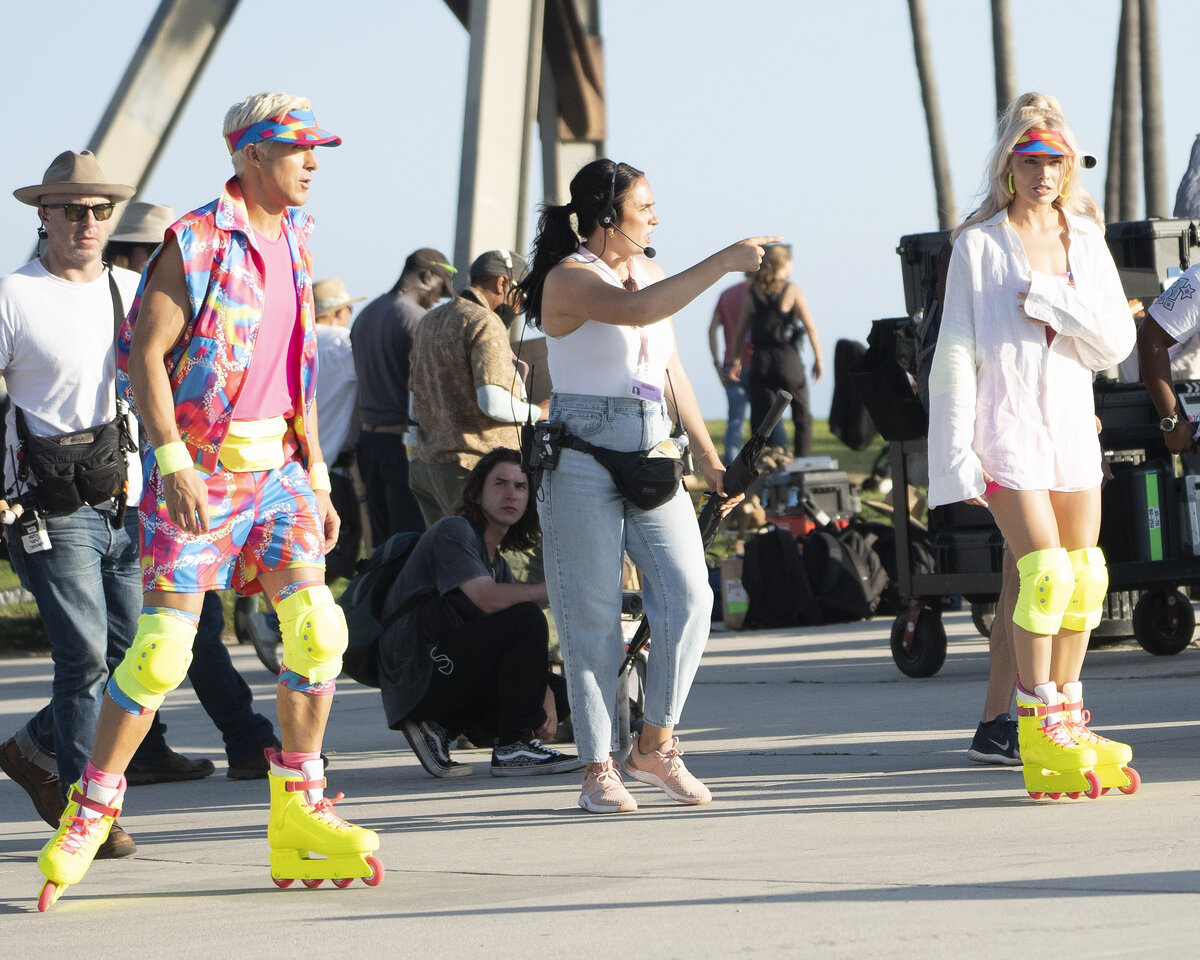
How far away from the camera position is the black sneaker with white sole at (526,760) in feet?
21.1

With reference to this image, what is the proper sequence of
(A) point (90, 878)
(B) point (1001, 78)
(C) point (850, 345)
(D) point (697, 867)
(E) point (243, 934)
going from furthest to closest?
1. (B) point (1001, 78)
2. (C) point (850, 345)
3. (A) point (90, 878)
4. (D) point (697, 867)
5. (E) point (243, 934)

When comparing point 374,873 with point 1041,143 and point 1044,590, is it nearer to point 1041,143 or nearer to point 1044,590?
point 1044,590

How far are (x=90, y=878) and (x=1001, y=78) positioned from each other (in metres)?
14.8

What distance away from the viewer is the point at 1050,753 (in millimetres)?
5117

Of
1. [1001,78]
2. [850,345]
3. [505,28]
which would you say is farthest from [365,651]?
[1001,78]

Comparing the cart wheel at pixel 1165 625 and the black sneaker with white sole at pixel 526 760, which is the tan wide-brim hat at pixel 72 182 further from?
the cart wheel at pixel 1165 625

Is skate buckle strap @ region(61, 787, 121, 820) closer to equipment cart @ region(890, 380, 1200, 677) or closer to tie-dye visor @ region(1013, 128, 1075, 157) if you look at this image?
tie-dye visor @ region(1013, 128, 1075, 157)

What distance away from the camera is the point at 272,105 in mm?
4523

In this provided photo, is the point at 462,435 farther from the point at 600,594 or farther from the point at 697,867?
the point at 697,867

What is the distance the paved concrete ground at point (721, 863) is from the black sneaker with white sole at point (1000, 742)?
0.06 m

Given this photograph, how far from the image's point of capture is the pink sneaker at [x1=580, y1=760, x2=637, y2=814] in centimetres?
543

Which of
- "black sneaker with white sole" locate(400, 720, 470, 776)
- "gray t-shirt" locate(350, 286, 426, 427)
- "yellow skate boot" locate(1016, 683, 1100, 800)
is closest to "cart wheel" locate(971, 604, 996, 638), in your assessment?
"gray t-shirt" locate(350, 286, 426, 427)

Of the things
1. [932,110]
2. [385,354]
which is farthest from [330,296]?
[932,110]

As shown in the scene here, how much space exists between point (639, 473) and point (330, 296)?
6040 mm
